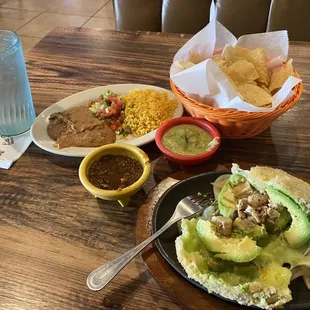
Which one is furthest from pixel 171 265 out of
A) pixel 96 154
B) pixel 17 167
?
pixel 17 167

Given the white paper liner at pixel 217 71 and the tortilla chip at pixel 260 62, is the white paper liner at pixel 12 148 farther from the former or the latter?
the tortilla chip at pixel 260 62

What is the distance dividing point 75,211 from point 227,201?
1.15 feet

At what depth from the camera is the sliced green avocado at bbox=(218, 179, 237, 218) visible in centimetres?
79

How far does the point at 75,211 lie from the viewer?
92cm

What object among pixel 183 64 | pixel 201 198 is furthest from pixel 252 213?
pixel 183 64

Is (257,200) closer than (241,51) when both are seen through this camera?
Yes

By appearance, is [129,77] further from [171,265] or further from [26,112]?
[171,265]

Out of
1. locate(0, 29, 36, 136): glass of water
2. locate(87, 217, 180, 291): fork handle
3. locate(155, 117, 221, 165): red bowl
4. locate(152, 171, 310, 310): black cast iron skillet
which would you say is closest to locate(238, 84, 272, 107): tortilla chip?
locate(155, 117, 221, 165): red bowl

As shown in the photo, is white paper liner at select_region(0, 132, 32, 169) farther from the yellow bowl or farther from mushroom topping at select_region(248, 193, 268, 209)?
mushroom topping at select_region(248, 193, 268, 209)

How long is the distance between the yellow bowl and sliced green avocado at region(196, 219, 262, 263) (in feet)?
0.66

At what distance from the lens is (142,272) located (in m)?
0.79

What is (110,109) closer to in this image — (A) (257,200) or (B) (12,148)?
(B) (12,148)

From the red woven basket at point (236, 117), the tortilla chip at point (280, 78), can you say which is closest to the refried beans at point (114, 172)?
the red woven basket at point (236, 117)

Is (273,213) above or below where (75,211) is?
above
